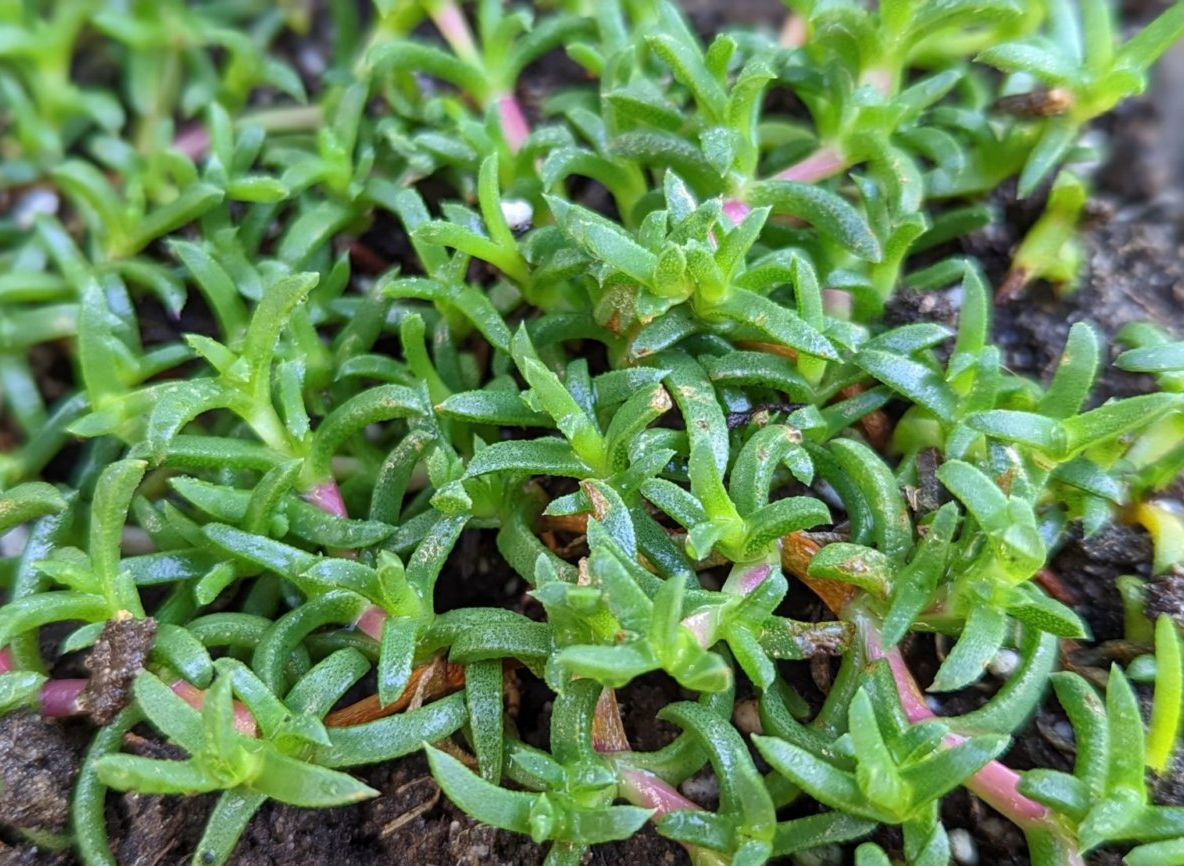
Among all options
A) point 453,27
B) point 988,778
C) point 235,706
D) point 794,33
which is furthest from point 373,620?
point 794,33

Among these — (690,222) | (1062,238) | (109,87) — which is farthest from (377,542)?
(109,87)

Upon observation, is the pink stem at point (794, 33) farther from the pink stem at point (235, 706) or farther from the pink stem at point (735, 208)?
the pink stem at point (235, 706)

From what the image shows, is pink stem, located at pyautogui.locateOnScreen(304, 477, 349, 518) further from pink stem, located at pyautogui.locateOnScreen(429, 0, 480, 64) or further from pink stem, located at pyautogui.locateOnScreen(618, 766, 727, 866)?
pink stem, located at pyautogui.locateOnScreen(429, 0, 480, 64)

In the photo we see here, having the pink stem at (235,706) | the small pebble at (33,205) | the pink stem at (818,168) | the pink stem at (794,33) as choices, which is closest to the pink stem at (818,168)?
the pink stem at (818,168)

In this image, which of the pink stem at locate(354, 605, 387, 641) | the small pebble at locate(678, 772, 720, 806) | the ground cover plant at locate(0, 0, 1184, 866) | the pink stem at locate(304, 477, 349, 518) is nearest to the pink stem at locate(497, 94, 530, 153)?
the ground cover plant at locate(0, 0, 1184, 866)

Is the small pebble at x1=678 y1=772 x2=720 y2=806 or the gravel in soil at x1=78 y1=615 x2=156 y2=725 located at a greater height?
the gravel in soil at x1=78 y1=615 x2=156 y2=725

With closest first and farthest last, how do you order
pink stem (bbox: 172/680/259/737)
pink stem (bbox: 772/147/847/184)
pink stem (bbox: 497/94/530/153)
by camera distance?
pink stem (bbox: 172/680/259/737), pink stem (bbox: 772/147/847/184), pink stem (bbox: 497/94/530/153)
